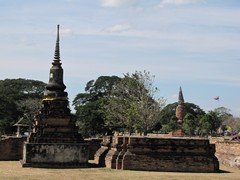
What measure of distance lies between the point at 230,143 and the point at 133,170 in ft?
25.2

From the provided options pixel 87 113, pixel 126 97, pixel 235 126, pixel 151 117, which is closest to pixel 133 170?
pixel 151 117

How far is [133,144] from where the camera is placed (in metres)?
20.0

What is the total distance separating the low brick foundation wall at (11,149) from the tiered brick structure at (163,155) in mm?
9349

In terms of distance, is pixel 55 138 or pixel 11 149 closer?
pixel 55 138

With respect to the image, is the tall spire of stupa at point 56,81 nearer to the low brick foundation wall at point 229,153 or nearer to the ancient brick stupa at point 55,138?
the ancient brick stupa at point 55,138

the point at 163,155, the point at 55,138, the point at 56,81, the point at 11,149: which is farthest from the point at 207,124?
the point at 163,155

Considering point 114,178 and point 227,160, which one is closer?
point 114,178

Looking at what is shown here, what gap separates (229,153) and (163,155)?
6.26 meters

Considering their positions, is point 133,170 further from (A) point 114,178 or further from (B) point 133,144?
(A) point 114,178

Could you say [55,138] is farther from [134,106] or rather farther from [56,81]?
[134,106]

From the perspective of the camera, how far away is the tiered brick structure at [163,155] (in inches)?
777

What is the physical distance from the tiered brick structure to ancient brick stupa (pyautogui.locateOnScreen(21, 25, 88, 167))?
251 centimetres

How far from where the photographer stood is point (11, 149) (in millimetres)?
27625

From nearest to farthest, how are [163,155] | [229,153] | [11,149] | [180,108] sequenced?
[163,155] < [229,153] < [11,149] < [180,108]
